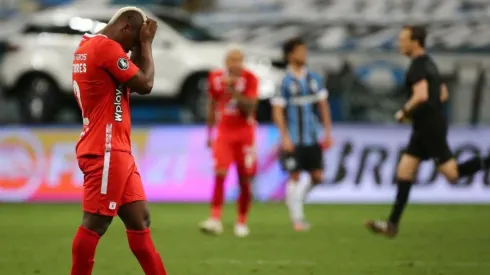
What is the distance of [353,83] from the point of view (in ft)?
78.6

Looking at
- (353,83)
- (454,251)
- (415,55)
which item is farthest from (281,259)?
(353,83)

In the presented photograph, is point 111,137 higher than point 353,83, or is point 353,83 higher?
point 111,137

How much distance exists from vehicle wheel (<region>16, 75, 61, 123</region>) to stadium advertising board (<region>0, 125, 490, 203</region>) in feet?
14.5

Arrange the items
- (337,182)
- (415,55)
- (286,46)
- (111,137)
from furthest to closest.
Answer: (337,182) → (286,46) → (415,55) → (111,137)

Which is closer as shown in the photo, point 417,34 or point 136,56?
point 136,56

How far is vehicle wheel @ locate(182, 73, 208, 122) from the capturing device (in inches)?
847

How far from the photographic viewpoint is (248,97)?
12.9 metres

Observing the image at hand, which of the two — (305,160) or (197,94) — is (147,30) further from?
(197,94)

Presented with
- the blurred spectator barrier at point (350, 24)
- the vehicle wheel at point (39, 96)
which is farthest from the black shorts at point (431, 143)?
the blurred spectator barrier at point (350, 24)

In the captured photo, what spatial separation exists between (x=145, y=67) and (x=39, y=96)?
50.9 feet

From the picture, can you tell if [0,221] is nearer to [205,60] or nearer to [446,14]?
[205,60]

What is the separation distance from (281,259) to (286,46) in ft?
11.6

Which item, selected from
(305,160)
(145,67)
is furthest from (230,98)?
(145,67)

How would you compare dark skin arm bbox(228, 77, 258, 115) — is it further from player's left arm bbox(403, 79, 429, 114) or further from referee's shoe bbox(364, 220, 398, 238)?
player's left arm bbox(403, 79, 429, 114)
